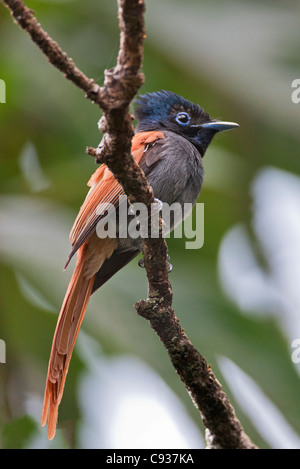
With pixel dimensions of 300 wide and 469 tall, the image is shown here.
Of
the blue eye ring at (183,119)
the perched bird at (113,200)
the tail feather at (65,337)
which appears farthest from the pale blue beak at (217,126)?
the tail feather at (65,337)

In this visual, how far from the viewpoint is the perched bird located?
3.65m

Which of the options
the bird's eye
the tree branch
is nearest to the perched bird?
the bird's eye

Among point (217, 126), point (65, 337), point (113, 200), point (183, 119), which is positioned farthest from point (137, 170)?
point (183, 119)

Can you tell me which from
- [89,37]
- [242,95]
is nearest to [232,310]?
[242,95]

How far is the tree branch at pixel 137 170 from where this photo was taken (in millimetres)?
1919

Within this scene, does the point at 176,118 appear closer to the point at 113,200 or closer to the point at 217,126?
the point at 217,126

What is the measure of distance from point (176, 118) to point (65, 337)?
5.40 ft

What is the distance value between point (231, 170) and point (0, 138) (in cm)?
157

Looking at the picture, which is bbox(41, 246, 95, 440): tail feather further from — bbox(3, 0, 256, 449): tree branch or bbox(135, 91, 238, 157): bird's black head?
bbox(135, 91, 238, 157): bird's black head

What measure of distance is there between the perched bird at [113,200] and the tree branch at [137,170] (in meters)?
0.75

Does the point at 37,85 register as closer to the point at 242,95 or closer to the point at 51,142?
the point at 51,142

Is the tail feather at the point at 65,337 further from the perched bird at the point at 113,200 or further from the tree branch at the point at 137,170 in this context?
the tree branch at the point at 137,170

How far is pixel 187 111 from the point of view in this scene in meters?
4.57

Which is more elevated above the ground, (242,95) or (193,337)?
(242,95)
